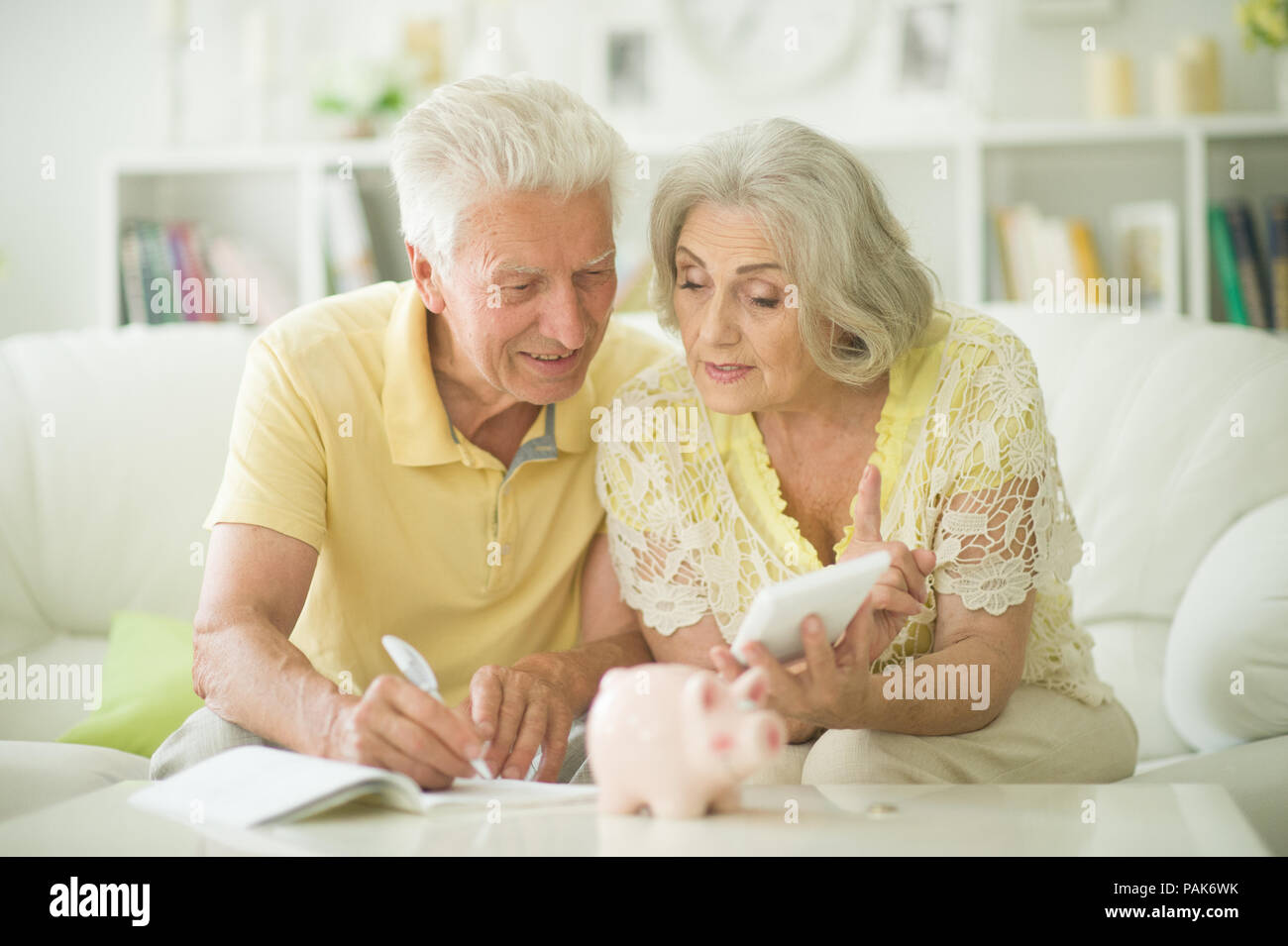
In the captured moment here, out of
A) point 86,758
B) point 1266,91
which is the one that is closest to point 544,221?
point 86,758

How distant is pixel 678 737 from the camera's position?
3.09ft

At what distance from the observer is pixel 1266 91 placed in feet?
9.43

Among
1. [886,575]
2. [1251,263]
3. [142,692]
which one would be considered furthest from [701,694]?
[1251,263]

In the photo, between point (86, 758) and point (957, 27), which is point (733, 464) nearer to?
point (86, 758)

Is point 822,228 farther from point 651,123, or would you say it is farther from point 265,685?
point 651,123

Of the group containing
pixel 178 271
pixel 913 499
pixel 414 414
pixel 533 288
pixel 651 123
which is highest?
pixel 651 123

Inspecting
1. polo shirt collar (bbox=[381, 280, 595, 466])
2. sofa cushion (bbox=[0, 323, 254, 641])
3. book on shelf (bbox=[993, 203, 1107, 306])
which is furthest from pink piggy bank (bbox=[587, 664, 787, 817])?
book on shelf (bbox=[993, 203, 1107, 306])

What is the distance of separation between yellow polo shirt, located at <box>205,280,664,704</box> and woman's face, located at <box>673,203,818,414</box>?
26cm

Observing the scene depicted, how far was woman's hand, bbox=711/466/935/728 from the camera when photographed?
98cm

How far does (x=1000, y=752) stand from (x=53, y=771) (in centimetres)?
111

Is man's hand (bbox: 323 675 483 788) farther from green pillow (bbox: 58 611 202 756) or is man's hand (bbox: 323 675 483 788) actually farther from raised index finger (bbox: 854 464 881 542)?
green pillow (bbox: 58 611 202 756)

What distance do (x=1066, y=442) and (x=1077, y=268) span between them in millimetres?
1045

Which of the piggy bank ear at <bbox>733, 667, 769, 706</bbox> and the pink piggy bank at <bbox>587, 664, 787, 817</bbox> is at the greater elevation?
the piggy bank ear at <bbox>733, 667, 769, 706</bbox>

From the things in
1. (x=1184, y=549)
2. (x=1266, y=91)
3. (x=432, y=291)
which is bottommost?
(x=1184, y=549)
